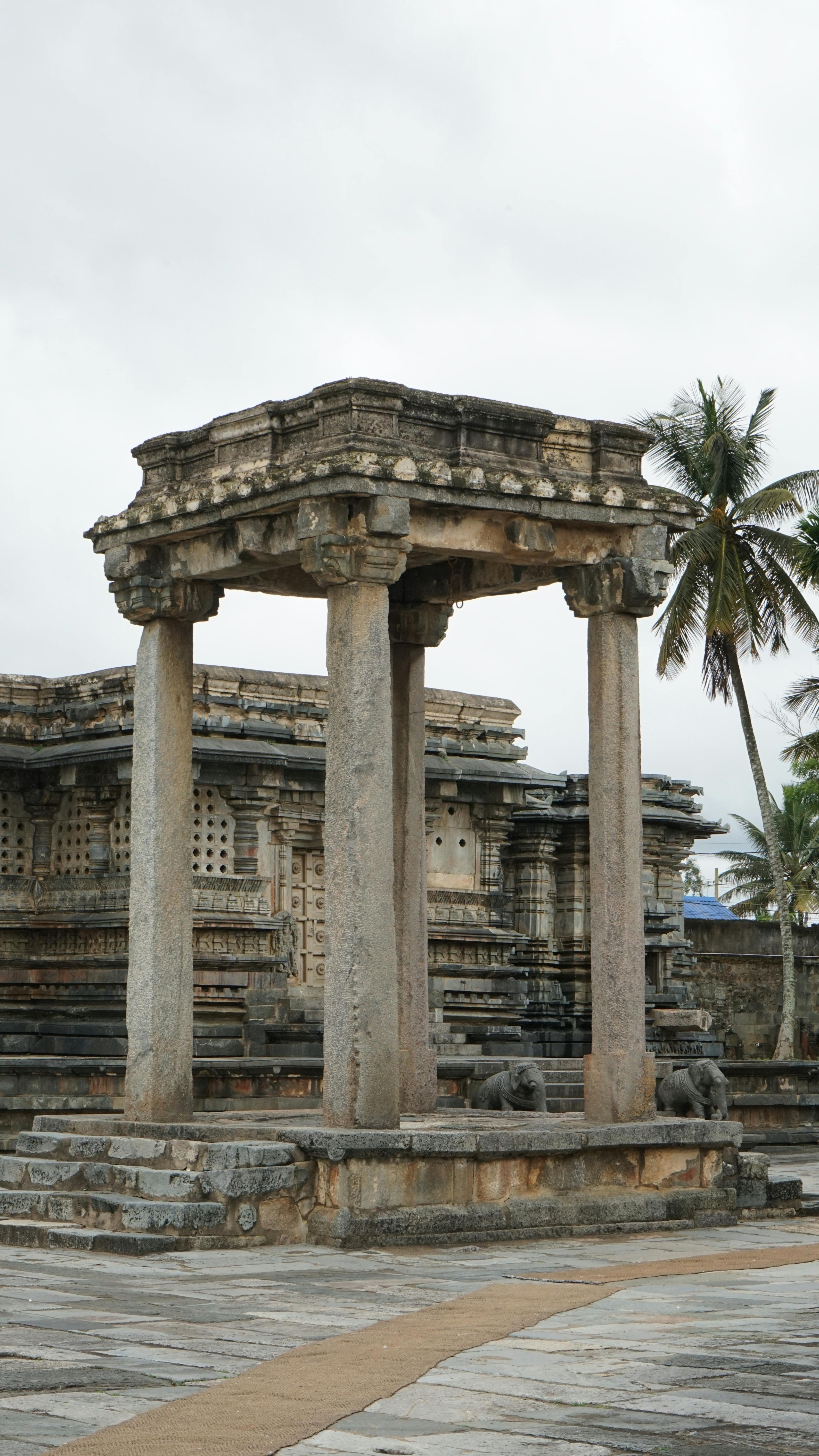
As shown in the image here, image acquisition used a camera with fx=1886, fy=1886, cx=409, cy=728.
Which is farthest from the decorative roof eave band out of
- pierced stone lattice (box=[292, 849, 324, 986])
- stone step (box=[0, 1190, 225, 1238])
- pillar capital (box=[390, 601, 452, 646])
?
pierced stone lattice (box=[292, 849, 324, 986])

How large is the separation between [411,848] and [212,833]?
805 cm

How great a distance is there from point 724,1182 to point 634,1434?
20.8 feet

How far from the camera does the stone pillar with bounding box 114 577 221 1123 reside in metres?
11.4

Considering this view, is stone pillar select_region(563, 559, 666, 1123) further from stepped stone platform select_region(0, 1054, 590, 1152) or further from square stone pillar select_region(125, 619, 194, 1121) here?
stepped stone platform select_region(0, 1054, 590, 1152)

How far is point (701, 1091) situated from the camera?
563 inches

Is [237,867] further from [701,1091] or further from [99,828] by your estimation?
[701,1091]

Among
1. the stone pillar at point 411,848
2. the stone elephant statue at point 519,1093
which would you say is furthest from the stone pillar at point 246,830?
the stone pillar at point 411,848

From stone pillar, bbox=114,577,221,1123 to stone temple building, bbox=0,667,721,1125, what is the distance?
5.41m

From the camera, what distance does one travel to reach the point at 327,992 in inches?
405

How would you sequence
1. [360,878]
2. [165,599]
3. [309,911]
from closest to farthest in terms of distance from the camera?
[360,878] → [165,599] → [309,911]

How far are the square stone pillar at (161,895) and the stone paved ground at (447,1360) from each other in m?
1.96

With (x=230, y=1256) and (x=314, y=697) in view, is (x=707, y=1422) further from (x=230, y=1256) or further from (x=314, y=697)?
(x=314, y=697)

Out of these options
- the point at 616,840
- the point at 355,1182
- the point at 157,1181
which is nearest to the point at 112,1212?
the point at 157,1181

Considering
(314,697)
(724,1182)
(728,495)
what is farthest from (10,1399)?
(728,495)
